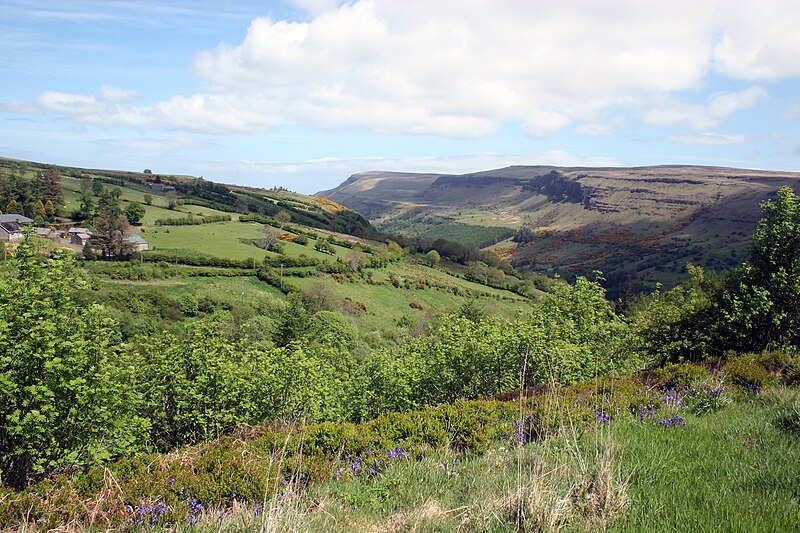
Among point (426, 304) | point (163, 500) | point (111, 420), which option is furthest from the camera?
point (426, 304)

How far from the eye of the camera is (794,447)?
267 inches

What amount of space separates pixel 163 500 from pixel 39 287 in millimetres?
12946

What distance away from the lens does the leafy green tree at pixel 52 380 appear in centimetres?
1451

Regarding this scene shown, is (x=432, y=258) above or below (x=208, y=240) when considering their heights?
below

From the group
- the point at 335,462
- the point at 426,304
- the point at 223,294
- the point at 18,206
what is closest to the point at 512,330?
the point at 335,462

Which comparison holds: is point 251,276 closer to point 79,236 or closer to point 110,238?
point 110,238

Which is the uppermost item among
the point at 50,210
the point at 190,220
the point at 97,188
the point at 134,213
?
the point at 97,188

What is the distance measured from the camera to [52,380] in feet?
50.5

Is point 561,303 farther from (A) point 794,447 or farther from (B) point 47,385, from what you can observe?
(B) point 47,385

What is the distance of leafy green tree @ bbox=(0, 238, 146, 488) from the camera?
14.5 meters

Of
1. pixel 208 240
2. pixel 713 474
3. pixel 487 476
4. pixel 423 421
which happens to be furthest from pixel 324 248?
pixel 713 474

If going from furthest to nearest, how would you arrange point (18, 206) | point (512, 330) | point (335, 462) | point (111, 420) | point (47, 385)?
point (18, 206), point (512, 330), point (111, 420), point (47, 385), point (335, 462)

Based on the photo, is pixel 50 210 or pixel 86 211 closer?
pixel 50 210

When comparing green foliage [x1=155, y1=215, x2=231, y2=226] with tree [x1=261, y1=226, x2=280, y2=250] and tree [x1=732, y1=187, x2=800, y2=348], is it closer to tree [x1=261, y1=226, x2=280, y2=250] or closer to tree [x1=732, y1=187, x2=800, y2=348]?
tree [x1=261, y1=226, x2=280, y2=250]
